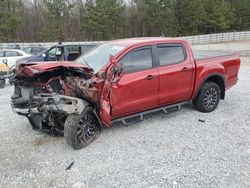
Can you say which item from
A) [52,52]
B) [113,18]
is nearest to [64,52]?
[52,52]

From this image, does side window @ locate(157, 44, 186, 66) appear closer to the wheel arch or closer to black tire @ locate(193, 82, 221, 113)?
the wheel arch

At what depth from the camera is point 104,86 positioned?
4109 millimetres

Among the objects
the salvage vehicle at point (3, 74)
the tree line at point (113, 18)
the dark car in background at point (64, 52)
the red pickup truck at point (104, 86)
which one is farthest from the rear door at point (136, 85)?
the tree line at point (113, 18)

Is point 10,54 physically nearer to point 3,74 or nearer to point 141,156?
point 3,74

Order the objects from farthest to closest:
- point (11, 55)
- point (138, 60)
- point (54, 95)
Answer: point (11, 55), point (138, 60), point (54, 95)

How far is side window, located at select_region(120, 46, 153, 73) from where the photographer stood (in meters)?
4.49

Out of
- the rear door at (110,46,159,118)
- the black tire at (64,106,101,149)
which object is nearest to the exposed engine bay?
the black tire at (64,106,101,149)

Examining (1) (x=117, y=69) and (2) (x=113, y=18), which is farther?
(2) (x=113, y=18)

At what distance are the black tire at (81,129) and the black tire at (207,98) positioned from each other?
2.46m

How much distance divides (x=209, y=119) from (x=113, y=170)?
269 centimetres

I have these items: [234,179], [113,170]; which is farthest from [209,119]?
[113,170]

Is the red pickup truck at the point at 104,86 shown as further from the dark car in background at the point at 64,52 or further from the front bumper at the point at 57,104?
the dark car in background at the point at 64,52

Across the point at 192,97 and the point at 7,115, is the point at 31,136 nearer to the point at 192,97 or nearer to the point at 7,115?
the point at 7,115

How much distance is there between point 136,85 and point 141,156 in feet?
4.16
